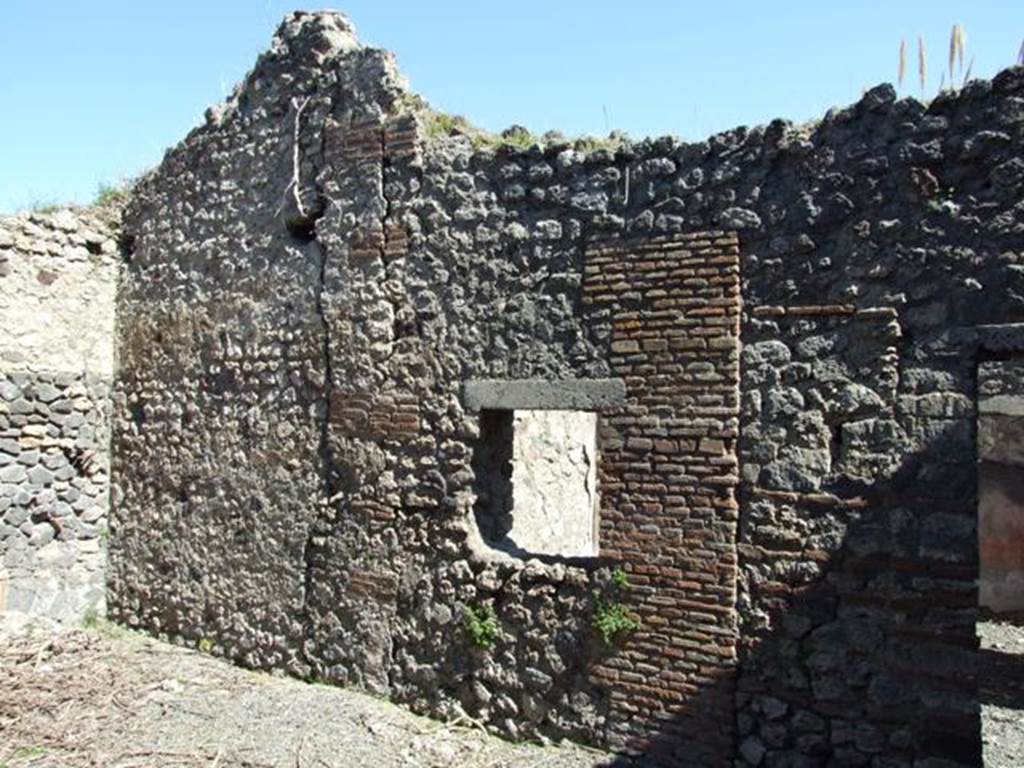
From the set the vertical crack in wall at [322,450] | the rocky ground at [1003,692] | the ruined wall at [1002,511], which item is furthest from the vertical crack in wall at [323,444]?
the ruined wall at [1002,511]

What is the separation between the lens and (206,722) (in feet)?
18.8

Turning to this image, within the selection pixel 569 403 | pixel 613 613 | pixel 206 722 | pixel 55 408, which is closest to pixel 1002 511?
pixel 613 613

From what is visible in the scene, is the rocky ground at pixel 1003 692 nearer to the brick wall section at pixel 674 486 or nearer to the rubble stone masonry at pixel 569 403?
the rubble stone masonry at pixel 569 403

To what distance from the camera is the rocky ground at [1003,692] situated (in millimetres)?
5742

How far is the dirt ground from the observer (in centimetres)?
519

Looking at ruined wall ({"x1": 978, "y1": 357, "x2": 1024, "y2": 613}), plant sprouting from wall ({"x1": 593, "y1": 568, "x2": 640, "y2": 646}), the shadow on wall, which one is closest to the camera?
the shadow on wall

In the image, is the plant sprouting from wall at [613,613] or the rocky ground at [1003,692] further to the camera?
the rocky ground at [1003,692]

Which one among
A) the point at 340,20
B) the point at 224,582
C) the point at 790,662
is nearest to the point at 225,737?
the point at 224,582

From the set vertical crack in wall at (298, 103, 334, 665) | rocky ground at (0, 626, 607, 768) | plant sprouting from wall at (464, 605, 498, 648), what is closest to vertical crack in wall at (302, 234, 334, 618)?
vertical crack in wall at (298, 103, 334, 665)

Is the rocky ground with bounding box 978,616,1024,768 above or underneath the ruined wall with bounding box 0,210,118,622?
underneath

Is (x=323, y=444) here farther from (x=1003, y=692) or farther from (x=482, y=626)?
(x=1003, y=692)

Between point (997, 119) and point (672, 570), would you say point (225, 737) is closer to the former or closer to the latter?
point (672, 570)

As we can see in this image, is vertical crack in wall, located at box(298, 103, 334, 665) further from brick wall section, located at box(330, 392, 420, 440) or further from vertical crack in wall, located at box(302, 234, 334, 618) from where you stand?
brick wall section, located at box(330, 392, 420, 440)

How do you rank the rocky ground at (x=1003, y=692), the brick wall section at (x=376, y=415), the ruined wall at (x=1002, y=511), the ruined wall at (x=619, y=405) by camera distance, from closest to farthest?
the ruined wall at (x=619, y=405) → the rocky ground at (x=1003, y=692) → the brick wall section at (x=376, y=415) → the ruined wall at (x=1002, y=511)
